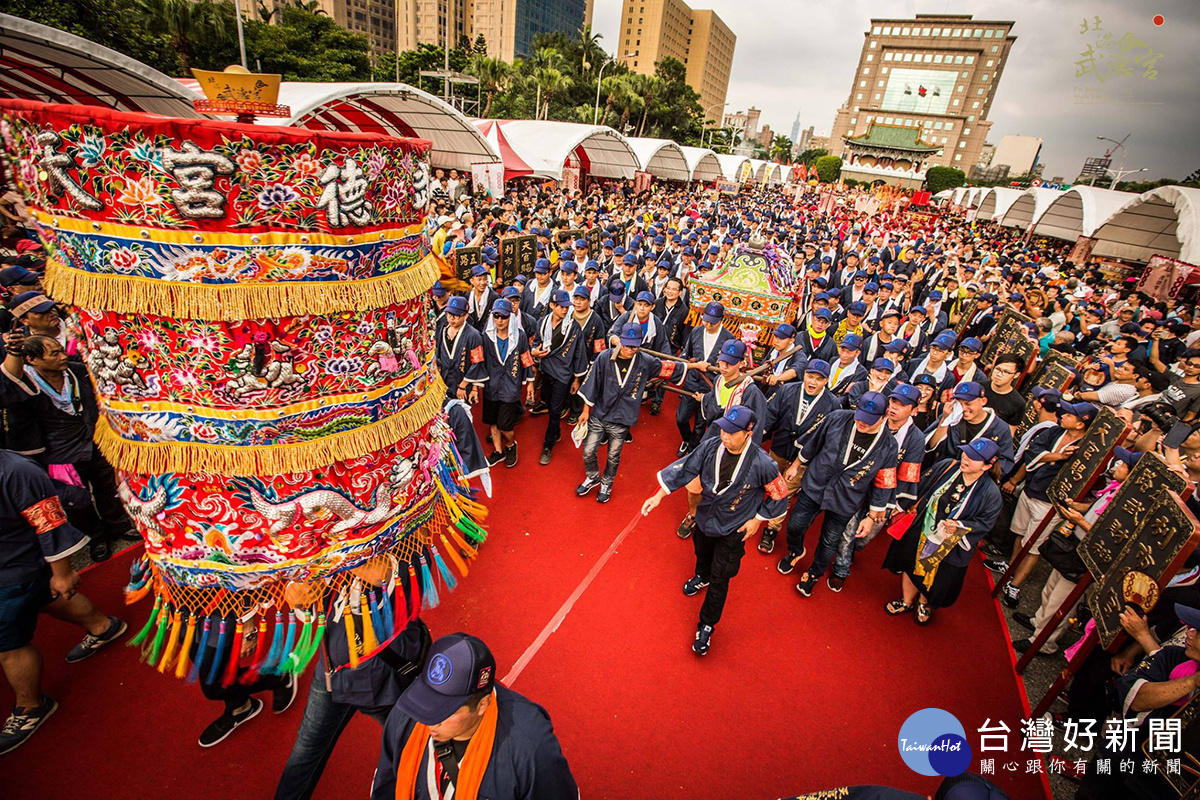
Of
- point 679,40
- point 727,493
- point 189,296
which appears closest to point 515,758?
point 189,296

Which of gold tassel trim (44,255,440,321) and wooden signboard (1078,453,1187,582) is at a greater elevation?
gold tassel trim (44,255,440,321)

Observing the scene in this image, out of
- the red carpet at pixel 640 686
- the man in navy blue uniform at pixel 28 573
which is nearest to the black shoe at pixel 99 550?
the red carpet at pixel 640 686

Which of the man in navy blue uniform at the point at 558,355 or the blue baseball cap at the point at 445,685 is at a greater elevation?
the blue baseball cap at the point at 445,685

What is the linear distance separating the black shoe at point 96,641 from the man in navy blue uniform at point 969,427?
23.6ft

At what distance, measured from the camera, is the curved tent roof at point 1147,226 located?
680 inches

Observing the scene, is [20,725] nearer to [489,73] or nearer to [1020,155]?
[489,73]

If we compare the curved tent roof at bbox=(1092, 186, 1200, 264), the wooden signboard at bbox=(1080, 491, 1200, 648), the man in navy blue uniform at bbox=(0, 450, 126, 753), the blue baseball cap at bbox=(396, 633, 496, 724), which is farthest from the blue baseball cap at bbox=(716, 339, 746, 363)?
the curved tent roof at bbox=(1092, 186, 1200, 264)

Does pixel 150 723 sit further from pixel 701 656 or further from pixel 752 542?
pixel 752 542

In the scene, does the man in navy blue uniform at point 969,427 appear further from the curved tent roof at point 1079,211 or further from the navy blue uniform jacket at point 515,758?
the curved tent roof at point 1079,211

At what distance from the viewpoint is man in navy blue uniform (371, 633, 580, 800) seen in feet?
6.44

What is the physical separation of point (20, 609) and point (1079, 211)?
35.0m

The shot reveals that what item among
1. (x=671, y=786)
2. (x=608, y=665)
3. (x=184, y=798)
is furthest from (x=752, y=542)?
(x=184, y=798)

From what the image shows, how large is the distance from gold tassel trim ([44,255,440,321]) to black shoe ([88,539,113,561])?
4.49 metres

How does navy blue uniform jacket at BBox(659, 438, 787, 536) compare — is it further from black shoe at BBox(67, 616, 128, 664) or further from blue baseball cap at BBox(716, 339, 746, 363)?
black shoe at BBox(67, 616, 128, 664)
